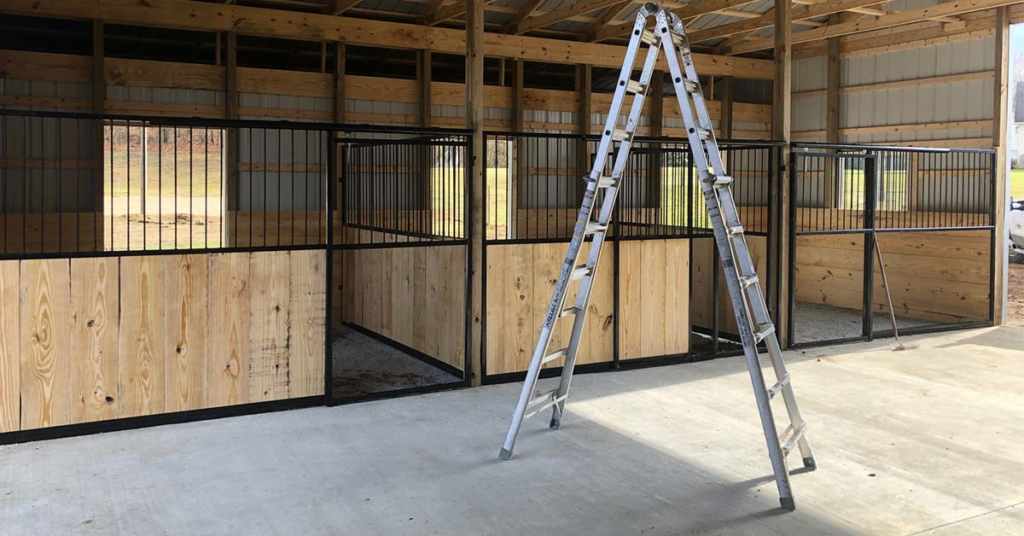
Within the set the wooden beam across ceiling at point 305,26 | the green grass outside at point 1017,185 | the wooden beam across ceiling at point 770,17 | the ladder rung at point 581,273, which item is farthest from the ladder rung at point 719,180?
the green grass outside at point 1017,185

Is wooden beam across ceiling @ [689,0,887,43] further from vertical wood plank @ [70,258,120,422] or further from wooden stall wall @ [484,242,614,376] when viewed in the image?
vertical wood plank @ [70,258,120,422]

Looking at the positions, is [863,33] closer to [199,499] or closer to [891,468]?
[891,468]

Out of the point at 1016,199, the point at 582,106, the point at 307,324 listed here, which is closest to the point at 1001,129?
the point at 582,106

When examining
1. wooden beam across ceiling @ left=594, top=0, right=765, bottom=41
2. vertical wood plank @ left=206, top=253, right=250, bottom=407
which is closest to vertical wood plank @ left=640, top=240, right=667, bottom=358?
wooden beam across ceiling @ left=594, top=0, right=765, bottom=41

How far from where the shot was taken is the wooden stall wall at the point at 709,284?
683 centimetres

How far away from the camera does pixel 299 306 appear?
188 inches

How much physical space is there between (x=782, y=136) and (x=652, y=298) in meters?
1.70

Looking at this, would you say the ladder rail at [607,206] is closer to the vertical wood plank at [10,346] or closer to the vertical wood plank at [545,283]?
the vertical wood plank at [545,283]

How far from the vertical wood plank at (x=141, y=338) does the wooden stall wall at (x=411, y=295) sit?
6.02ft

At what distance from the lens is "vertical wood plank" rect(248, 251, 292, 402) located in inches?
182

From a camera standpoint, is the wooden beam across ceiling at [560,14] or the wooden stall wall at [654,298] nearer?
the wooden stall wall at [654,298]

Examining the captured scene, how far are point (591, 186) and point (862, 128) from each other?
6385 millimetres

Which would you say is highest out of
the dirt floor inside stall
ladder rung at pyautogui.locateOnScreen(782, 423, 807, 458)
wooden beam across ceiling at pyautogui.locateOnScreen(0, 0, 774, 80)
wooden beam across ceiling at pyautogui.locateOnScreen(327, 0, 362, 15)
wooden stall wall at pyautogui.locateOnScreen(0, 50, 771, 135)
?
wooden beam across ceiling at pyautogui.locateOnScreen(327, 0, 362, 15)

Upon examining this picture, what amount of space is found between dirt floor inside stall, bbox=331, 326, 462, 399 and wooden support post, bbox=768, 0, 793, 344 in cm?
270
